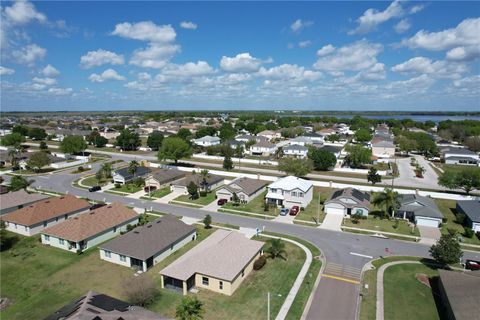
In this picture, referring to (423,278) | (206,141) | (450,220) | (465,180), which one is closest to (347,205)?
(450,220)

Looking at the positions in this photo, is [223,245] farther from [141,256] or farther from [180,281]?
[141,256]

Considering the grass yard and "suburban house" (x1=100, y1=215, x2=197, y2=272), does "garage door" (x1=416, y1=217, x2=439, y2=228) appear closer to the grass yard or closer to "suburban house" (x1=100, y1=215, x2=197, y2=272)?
the grass yard

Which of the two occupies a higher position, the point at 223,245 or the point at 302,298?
the point at 223,245

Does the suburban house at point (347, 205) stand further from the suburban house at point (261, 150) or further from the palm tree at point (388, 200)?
the suburban house at point (261, 150)

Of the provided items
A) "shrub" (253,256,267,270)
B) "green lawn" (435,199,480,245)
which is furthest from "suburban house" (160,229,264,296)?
"green lawn" (435,199,480,245)

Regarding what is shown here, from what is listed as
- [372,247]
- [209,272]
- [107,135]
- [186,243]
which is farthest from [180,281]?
[107,135]

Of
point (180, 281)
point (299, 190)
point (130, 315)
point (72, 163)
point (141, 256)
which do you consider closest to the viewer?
point (130, 315)

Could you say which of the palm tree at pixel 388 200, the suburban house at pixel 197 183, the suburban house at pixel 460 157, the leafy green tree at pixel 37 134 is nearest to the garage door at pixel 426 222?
the palm tree at pixel 388 200
